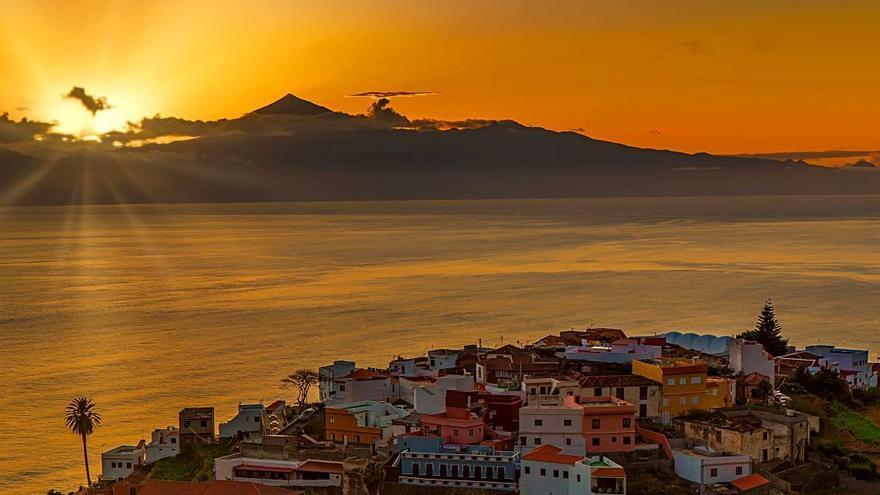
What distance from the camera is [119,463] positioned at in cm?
3709

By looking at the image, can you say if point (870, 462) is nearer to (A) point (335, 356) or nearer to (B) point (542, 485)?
(B) point (542, 485)

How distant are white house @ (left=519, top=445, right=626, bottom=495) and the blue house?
66cm

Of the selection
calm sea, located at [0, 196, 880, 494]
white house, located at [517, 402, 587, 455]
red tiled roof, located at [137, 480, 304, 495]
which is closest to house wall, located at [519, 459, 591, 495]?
white house, located at [517, 402, 587, 455]

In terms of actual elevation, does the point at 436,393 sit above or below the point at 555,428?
above

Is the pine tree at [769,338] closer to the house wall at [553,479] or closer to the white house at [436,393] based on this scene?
the white house at [436,393]

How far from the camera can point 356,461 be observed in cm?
3025

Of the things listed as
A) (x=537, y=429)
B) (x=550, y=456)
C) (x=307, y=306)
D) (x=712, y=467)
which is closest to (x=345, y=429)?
(x=537, y=429)

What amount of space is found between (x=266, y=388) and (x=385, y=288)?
144ft

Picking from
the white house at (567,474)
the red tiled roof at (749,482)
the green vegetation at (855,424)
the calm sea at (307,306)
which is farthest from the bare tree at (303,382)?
the green vegetation at (855,424)

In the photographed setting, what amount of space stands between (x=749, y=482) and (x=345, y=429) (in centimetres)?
→ 1218

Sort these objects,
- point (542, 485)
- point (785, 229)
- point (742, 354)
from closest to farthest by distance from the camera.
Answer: point (542, 485)
point (742, 354)
point (785, 229)

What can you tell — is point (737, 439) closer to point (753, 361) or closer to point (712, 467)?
point (712, 467)

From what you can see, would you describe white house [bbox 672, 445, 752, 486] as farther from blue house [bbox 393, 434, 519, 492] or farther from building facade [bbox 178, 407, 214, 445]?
building facade [bbox 178, 407, 214, 445]

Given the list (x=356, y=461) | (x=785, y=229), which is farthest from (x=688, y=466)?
(x=785, y=229)
